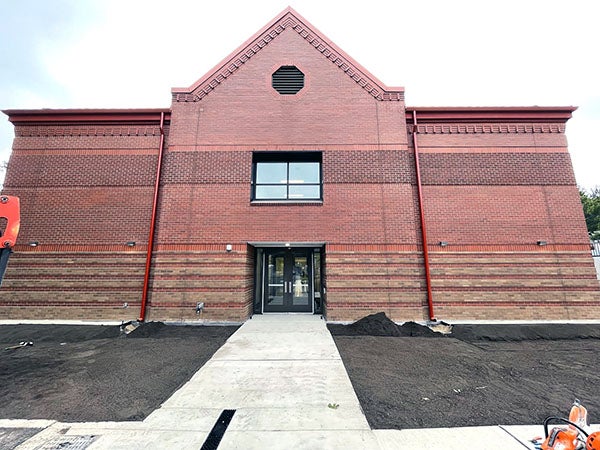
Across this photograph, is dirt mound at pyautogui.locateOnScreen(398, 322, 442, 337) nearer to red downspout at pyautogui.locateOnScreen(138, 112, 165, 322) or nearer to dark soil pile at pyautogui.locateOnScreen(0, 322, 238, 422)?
dark soil pile at pyautogui.locateOnScreen(0, 322, 238, 422)

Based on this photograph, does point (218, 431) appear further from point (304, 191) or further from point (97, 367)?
point (304, 191)

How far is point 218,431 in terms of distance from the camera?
290 cm

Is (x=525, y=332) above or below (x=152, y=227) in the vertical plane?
below

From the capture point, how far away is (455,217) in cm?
901

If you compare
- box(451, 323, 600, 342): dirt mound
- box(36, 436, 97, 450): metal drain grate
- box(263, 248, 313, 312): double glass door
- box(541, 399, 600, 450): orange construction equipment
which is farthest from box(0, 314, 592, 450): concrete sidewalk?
box(263, 248, 313, 312): double glass door

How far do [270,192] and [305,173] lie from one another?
1501mm

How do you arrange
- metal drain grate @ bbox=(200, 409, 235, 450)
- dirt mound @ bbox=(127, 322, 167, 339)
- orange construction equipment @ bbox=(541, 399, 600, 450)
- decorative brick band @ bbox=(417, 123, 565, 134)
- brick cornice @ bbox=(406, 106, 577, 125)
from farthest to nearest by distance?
decorative brick band @ bbox=(417, 123, 565, 134), brick cornice @ bbox=(406, 106, 577, 125), dirt mound @ bbox=(127, 322, 167, 339), metal drain grate @ bbox=(200, 409, 235, 450), orange construction equipment @ bbox=(541, 399, 600, 450)

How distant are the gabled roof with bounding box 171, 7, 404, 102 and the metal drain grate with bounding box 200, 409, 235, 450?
981 centimetres

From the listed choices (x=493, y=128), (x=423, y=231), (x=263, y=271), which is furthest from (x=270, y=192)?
(x=493, y=128)

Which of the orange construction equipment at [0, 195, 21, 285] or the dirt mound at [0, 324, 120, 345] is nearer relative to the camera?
the orange construction equipment at [0, 195, 21, 285]

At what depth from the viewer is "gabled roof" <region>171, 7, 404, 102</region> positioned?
9.52 m

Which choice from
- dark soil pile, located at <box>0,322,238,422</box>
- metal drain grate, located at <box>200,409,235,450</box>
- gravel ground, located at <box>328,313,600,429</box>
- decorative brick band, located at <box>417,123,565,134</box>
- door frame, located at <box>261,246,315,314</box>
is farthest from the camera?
door frame, located at <box>261,246,315,314</box>

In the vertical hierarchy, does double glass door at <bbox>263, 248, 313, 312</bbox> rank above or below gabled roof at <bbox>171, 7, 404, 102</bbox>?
below

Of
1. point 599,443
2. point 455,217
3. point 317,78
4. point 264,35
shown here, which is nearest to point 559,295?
point 455,217
